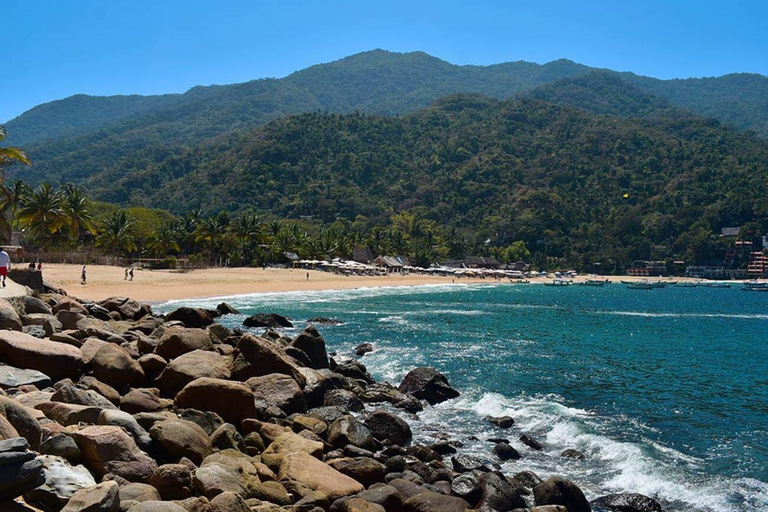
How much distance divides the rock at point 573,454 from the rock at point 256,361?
703 centimetres

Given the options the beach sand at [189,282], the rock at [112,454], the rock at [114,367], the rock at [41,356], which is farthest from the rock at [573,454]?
the beach sand at [189,282]

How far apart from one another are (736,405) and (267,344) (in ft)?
50.5

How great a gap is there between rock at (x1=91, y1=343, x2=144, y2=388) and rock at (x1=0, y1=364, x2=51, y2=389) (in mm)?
1431

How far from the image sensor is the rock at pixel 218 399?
12938mm

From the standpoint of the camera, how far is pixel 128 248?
81250 mm

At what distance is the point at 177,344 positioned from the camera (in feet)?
55.9

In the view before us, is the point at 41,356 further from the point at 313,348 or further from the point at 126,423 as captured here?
the point at 313,348

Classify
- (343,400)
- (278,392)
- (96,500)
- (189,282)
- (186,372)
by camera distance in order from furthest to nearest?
(189,282) < (343,400) < (278,392) < (186,372) < (96,500)

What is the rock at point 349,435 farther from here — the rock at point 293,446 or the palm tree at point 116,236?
the palm tree at point 116,236

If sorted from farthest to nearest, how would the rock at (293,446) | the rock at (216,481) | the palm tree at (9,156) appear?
the palm tree at (9,156) < the rock at (293,446) < the rock at (216,481)

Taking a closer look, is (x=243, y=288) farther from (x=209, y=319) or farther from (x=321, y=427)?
(x=321, y=427)

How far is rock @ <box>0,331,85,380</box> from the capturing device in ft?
40.8

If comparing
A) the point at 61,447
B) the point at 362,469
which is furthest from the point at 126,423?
the point at 362,469

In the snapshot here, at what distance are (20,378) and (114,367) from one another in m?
2.24
